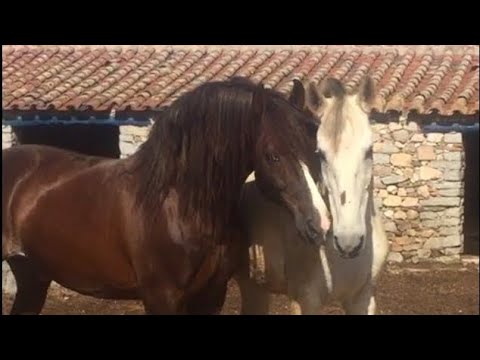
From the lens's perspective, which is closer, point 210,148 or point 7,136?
point 210,148

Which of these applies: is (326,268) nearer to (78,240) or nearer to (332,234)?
(332,234)

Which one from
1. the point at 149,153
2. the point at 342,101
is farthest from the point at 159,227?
the point at 342,101

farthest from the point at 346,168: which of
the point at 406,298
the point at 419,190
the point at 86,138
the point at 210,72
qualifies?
the point at 86,138

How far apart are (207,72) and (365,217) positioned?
8.58 meters

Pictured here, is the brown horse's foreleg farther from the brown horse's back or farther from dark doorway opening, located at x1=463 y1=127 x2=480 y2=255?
dark doorway opening, located at x1=463 y1=127 x2=480 y2=255

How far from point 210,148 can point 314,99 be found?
619 mm

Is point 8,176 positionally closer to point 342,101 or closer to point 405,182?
point 342,101

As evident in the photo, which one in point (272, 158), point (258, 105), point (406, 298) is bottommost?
point (406, 298)

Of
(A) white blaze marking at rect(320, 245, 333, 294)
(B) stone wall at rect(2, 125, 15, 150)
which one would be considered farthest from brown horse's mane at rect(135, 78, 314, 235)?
(B) stone wall at rect(2, 125, 15, 150)

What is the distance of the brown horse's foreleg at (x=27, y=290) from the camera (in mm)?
5042

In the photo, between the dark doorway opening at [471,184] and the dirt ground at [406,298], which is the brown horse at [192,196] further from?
the dark doorway opening at [471,184]

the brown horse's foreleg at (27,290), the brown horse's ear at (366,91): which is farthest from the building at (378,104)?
the brown horse's ear at (366,91)

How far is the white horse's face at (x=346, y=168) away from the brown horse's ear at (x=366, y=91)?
76 mm

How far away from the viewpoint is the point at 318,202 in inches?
155
